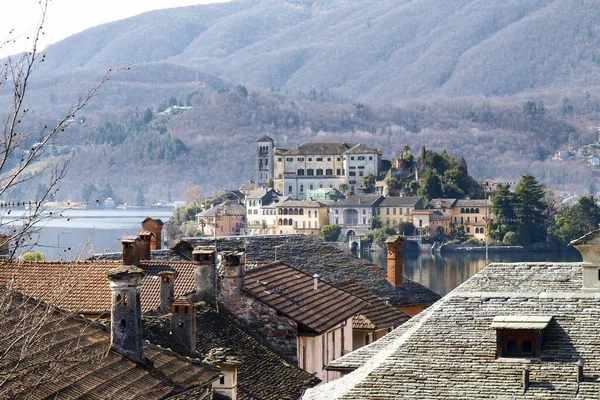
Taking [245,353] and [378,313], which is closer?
[245,353]

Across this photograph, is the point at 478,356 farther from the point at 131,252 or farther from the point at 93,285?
the point at 131,252

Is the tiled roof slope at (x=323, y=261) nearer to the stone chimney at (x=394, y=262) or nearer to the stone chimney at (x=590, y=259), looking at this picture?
the stone chimney at (x=394, y=262)

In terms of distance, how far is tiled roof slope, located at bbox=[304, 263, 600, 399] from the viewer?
47.5 ft

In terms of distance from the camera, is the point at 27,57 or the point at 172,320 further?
the point at 172,320

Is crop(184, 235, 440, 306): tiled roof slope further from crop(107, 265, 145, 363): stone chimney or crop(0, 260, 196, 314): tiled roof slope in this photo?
crop(107, 265, 145, 363): stone chimney

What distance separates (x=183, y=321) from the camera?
68.6 feet

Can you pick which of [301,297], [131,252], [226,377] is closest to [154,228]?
[301,297]

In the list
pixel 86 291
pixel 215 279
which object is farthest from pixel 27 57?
pixel 215 279

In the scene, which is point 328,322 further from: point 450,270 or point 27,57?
point 450,270

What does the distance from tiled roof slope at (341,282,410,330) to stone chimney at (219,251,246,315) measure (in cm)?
551

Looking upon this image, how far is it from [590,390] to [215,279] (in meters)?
12.6

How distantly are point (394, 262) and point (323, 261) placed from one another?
9.83 ft

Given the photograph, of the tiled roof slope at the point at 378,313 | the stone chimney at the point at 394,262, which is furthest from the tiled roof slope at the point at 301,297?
the stone chimney at the point at 394,262

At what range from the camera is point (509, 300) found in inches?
625
